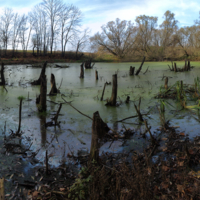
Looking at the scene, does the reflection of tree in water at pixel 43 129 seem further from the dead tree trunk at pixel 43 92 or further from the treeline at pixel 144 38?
the treeline at pixel 144 38

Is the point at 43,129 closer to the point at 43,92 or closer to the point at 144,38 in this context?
the point at 43,92

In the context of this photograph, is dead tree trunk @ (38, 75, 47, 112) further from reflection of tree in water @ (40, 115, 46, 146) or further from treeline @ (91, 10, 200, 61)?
treeline @ (91, 10, 200, 61)

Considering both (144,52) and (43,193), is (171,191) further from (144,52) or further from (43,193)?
(144,52)

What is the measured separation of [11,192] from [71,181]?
2.05 feet

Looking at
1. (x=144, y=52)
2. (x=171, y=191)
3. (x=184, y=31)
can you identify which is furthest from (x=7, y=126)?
(x=184, y=31)

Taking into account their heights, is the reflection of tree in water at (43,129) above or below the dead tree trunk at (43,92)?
below

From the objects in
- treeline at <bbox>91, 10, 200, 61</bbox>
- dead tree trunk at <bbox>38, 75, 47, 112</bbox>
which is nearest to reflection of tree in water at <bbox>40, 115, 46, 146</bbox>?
dead tree trunk at <bbox>38, 75, 47, 112</bbox>

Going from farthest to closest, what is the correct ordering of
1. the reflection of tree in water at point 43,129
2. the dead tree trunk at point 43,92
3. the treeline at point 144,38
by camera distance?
1. the treeline at point 144,38
2. the dead tree trunk at point 43,92
3. the reflection of tree in water at point 43,129

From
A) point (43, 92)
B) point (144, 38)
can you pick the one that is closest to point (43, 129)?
point (43, 92)

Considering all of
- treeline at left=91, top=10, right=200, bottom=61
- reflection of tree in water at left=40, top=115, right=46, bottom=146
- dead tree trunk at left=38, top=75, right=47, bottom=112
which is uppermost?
treeline at left=91, top=10, right=200, bottom=61

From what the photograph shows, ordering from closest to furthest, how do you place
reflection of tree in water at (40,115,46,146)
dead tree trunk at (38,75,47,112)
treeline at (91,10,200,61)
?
reflection of tree in water at (40,115,46,146)
dead tree trunk at (38,75,47,112)
treeline at (91,10,200,61)

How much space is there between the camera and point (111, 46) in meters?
32.3

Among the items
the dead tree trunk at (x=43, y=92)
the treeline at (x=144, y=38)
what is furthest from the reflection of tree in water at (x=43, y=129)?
the treeline at (x=144, y=38)

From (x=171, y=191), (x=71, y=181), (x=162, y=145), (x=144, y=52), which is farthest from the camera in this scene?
(x=144, y=52)
